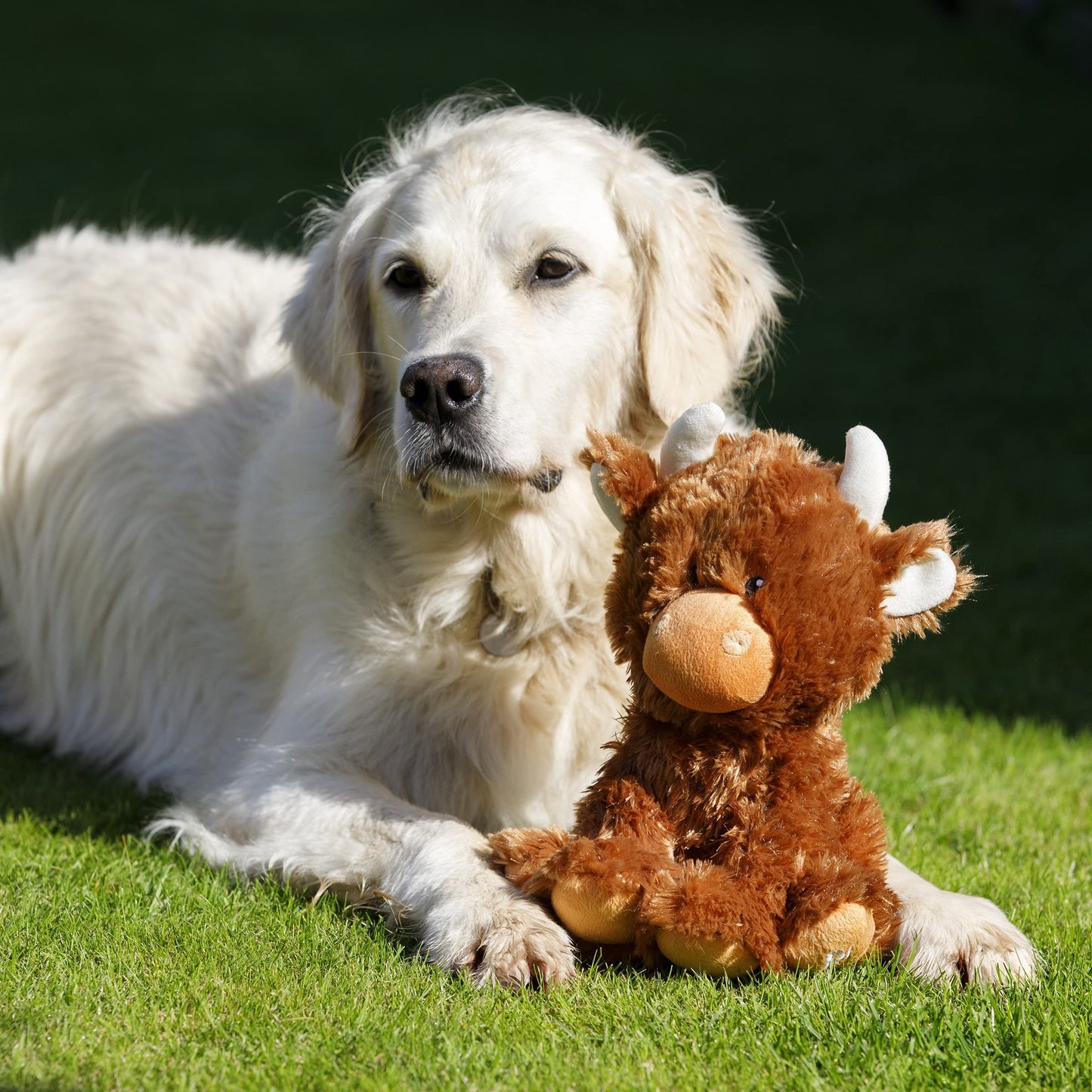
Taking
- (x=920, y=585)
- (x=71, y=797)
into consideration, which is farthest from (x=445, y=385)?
(x=71, y=797)

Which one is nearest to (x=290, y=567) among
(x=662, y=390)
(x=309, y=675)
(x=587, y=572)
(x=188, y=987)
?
(x=309, y=675)

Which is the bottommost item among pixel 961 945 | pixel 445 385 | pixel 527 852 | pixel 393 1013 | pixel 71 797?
pixel 71 797

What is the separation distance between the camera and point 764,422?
838 cm

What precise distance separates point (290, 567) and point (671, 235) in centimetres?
140

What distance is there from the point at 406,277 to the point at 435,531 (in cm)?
66

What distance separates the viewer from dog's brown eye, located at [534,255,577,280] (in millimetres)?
3629

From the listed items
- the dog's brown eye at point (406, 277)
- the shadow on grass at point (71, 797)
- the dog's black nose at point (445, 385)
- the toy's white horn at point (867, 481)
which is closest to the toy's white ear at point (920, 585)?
the toy's white horn at point (867, 481)

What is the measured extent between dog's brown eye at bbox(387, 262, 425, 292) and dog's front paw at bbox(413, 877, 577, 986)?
1572 millimetres

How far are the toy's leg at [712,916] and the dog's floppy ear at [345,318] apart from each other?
166 cm

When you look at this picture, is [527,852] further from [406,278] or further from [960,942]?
[406,278]

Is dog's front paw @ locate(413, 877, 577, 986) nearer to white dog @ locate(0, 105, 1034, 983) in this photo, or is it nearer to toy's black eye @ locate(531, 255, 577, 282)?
white dog @ locate(0, 105, 1034, 983)

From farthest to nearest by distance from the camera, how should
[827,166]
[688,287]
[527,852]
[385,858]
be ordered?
[827,166], [688,287], [385,858], [527,852]

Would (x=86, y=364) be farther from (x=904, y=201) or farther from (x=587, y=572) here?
(x=904, y=201)

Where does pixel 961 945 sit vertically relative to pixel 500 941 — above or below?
above
